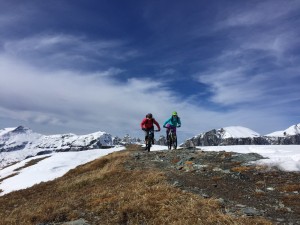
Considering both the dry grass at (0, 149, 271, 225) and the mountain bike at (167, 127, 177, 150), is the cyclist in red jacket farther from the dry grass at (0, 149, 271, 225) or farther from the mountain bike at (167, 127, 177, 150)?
the dry grass at (0, 149, 271, 225)

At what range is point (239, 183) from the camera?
14.5 metres

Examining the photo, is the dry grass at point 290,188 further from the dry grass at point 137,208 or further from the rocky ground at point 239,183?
the dry grass at point 137,208

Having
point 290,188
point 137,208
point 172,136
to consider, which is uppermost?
point 172,136

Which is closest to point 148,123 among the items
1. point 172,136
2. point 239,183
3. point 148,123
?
point 148,123

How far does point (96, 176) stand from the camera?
19297 millimetres

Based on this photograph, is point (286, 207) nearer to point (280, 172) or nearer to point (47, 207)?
point (280, 172)

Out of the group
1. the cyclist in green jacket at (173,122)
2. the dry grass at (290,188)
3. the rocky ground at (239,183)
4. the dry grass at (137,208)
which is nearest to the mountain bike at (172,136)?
the cyclist in green jacket at (173,122)

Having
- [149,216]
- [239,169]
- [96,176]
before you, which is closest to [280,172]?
[239,169]

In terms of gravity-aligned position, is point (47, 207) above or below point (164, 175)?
below

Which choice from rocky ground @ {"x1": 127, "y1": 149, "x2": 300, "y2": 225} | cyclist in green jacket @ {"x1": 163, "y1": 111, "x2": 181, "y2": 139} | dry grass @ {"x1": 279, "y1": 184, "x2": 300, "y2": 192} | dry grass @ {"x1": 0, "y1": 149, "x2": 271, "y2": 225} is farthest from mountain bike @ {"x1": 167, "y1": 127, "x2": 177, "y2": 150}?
dry grass @ {"x1": 279, "y1": 184, "x2": 300, "y2": 192}

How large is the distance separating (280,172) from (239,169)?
82.7 inches

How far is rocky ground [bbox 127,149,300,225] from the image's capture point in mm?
10727

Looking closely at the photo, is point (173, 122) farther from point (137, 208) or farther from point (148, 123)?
point (137, 208)

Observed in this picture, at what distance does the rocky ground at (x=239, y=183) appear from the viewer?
10.7m
